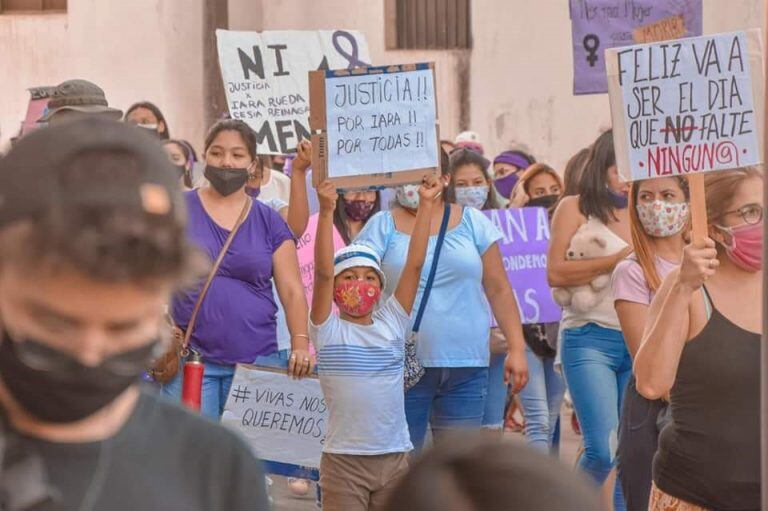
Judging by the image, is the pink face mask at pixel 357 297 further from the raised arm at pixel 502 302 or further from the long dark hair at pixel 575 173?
the long dark hair at pixel 575 173

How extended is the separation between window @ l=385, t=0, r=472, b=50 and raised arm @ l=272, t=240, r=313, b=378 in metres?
15.0

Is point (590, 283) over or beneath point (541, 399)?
over

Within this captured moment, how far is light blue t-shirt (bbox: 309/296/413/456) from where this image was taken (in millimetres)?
6992

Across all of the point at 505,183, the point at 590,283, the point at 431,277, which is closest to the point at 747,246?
the point at 431,277

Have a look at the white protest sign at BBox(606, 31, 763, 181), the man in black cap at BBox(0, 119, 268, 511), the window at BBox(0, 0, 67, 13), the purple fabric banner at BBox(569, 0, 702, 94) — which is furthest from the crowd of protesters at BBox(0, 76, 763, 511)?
the window at BBox(0, 0, 67, 13)

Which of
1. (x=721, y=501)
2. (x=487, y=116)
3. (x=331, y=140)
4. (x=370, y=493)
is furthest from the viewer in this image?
(x=487, y=116)

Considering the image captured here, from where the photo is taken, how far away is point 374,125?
27.6 feet

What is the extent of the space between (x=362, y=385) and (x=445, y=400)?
85 cm

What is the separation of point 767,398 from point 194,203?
11.7 ft

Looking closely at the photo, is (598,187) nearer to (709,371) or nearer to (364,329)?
(364,329)

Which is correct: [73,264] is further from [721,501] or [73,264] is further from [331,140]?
[331,140]

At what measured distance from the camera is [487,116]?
2241 cm

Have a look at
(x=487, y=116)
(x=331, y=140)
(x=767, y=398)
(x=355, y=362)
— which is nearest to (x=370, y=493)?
(x=355, y=362)

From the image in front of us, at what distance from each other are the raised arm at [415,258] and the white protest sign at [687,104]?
4.60 ft
